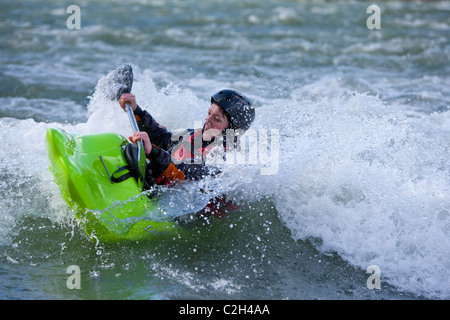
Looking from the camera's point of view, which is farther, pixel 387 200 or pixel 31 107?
pixel 31 107

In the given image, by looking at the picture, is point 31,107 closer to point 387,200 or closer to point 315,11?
point 387,200

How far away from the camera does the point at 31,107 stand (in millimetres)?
6945

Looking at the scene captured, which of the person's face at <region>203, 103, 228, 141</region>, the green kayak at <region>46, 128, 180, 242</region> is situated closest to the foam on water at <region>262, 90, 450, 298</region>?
the person's face at <region>203, 103, 228, 141</region>

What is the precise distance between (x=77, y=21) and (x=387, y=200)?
33.9 ft

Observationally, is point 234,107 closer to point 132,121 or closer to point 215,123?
point 215,123

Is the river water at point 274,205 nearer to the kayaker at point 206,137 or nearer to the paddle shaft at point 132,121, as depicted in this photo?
the kayaker at point 206,137

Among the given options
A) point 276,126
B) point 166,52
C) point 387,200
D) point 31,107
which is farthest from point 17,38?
point 387,200

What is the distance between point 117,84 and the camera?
433 cm

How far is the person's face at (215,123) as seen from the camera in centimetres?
422

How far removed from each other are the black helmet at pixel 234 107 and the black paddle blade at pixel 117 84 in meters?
0.76

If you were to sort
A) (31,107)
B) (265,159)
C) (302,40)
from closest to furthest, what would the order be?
(265,159) → (31,107) → (302,40)

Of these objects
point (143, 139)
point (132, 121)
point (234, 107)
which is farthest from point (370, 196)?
point (132, 121)

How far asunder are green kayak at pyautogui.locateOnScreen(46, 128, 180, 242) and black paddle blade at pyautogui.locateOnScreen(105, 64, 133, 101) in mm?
602

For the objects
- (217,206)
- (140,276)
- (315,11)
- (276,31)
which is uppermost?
Result: (315,11)
